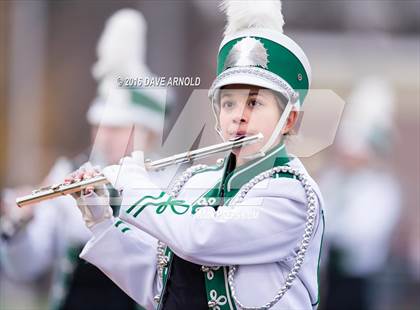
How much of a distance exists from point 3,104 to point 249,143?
6517 mm

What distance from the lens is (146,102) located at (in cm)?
470

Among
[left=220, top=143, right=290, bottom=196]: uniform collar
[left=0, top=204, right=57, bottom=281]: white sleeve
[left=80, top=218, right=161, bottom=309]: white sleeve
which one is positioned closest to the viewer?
[left=220, top=143, right=290, bottom=196]: uniform collar

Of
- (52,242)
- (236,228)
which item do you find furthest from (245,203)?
(52,242)

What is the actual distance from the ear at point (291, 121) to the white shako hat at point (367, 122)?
5.32 meters

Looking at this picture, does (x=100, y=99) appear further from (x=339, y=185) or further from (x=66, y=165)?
(x=339, y=185)

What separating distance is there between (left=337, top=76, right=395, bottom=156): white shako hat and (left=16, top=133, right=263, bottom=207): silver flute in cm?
535

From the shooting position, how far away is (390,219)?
8156 mm

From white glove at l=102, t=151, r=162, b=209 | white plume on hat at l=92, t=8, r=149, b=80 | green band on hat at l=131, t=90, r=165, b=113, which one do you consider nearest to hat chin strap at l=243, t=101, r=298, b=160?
white glove at l=102, t=151, r=162, b=209

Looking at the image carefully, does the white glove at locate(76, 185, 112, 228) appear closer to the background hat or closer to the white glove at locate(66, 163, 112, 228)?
the white glove at locate(66, 163, 112, 228)

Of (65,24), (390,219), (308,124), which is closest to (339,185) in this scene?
Result: (390,219)

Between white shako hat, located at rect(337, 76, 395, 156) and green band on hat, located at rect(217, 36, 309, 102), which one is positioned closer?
green band on hat, located at rect(217, 36, 309, 102)

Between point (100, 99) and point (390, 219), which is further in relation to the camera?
point (390, 219)

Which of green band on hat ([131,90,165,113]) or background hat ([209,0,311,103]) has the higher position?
green band on hat ([131,90,165,113])

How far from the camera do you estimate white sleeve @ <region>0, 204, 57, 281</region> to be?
17.5 feet
